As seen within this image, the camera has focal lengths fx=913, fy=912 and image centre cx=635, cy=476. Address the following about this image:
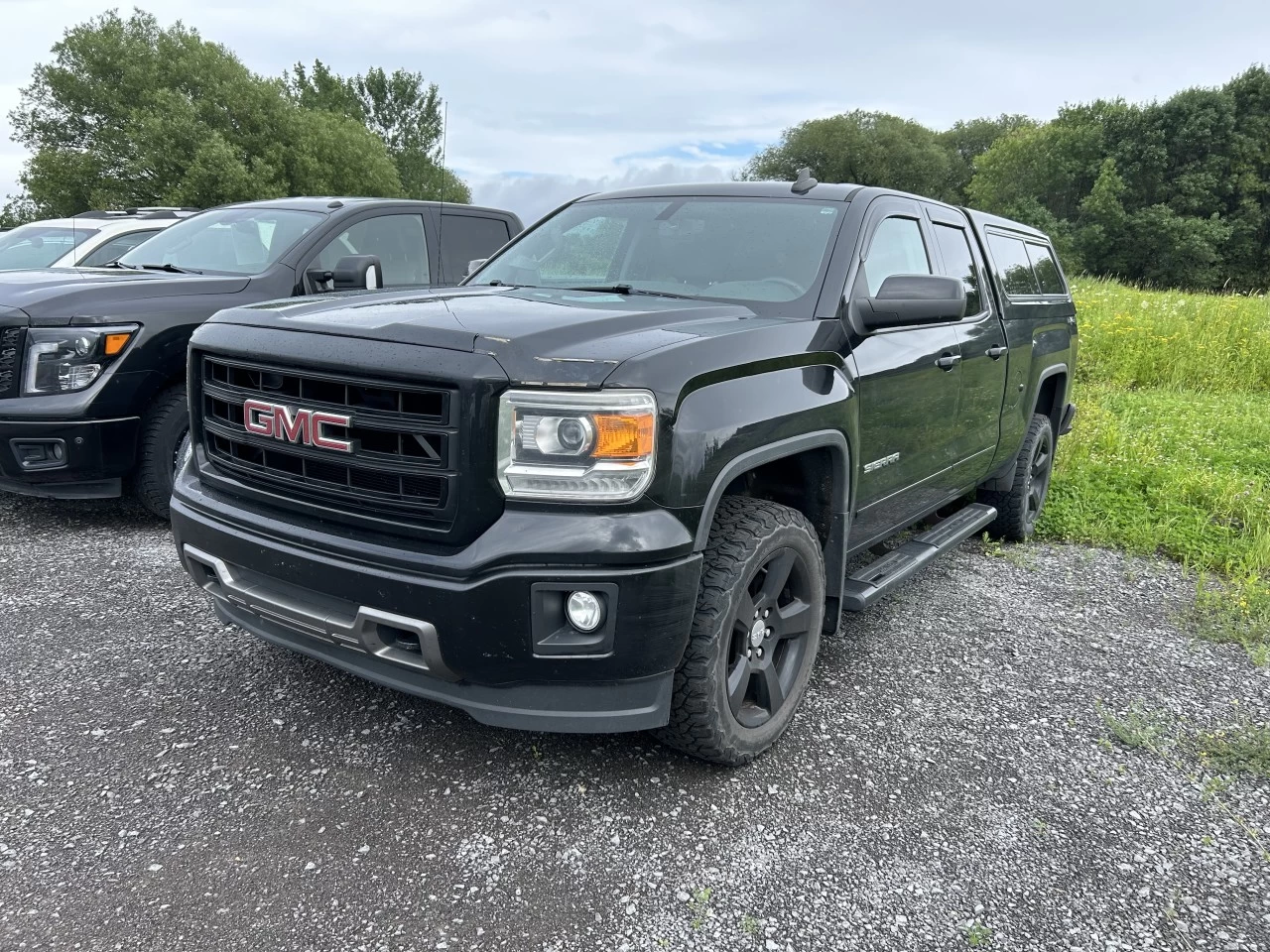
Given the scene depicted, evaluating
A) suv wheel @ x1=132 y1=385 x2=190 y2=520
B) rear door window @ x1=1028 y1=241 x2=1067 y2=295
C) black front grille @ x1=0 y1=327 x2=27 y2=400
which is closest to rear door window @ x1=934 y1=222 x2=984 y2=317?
rear door window @ x1=1028 y1=241 x2=1067 y2=295

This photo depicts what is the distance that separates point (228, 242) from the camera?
224 inches

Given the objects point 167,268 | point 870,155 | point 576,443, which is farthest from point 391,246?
point 870,155

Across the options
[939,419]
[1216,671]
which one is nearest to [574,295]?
[939,419]

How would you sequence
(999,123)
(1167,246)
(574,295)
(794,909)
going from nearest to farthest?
(794,909) < (574,295) < (1167,246) < (999,123)

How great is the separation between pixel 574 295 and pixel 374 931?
6.78 feet

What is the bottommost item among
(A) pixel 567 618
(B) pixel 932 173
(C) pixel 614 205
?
(A) pixel 567 618

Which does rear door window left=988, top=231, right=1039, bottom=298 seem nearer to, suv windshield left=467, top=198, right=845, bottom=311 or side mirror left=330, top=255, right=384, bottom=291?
suv windshield left=467, top=198, right=845, bottom=311

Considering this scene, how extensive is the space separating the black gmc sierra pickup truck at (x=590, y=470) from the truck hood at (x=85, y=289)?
2034mm

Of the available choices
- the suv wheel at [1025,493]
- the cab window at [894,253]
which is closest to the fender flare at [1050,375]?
the suv wheel at [1025,493]

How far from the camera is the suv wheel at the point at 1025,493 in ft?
17.5

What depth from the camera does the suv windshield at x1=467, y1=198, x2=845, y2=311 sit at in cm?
334

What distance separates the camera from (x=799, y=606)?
9.79 ft

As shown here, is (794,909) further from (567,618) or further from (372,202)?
(372,202)

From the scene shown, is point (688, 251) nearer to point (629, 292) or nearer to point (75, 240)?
point (629, 292)
